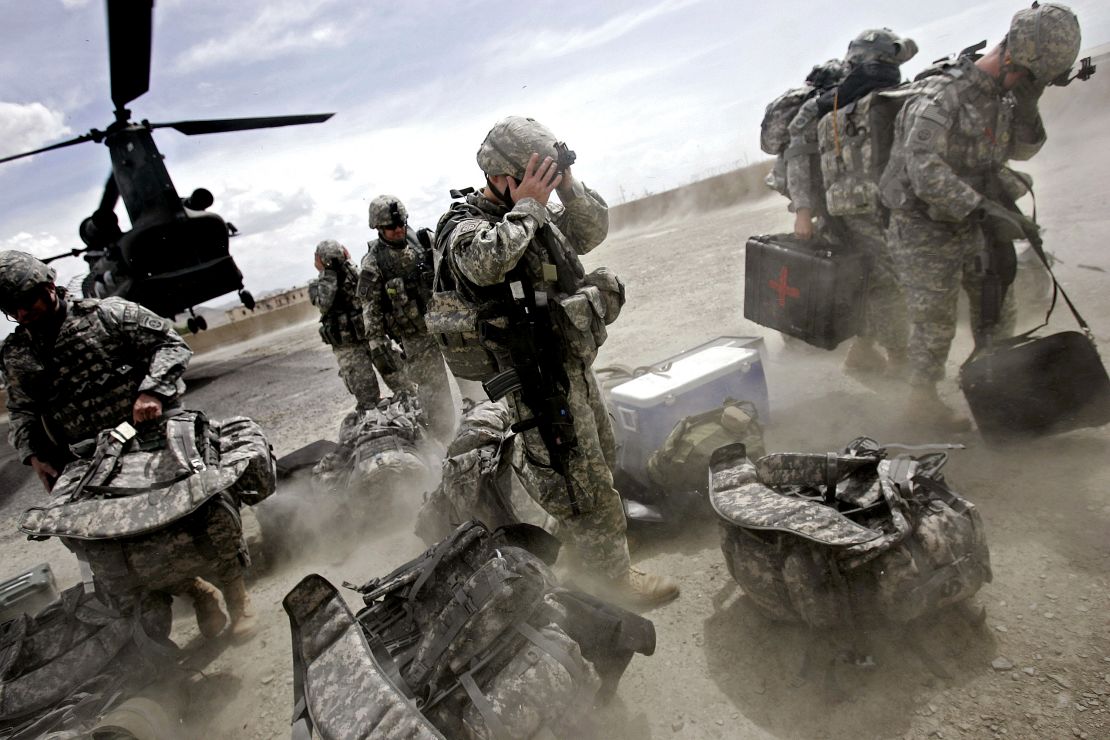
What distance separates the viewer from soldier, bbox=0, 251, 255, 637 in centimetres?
309

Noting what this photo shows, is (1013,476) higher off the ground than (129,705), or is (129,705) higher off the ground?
(129,705)

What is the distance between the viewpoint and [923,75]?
3.39m

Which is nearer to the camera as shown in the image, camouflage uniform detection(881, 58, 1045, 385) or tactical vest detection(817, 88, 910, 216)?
camouflage uniform detection(881, 58, 1045, 385)

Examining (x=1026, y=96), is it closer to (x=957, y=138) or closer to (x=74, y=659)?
(x=957, y=138)

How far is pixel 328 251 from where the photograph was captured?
19.4 feet

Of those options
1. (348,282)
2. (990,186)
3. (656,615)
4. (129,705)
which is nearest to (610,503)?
(656,615)

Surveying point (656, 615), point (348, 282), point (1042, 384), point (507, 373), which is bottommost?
point (656, 615)

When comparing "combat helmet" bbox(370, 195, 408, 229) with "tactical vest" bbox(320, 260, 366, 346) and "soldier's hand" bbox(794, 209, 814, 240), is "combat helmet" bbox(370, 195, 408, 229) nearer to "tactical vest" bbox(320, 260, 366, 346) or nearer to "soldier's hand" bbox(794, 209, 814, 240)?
Answer: "tactical vest" bbox(320, 260, 366, 346)

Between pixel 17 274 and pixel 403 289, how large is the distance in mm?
2591

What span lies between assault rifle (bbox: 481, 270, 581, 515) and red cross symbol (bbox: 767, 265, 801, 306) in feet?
7.68

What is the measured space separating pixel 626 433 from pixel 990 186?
8.43ft

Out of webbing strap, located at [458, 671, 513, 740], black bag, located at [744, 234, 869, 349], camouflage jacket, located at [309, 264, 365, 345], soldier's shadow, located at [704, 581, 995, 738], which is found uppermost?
camouflage jacket, located at [309, 264, 365, 345]

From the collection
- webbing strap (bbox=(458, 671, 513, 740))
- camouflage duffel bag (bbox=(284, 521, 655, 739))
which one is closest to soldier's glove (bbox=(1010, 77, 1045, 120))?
camouflage duffel bag (bbox=(284, 521, 655, 739))

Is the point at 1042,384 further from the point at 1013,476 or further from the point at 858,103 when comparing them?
the point at 858,103
